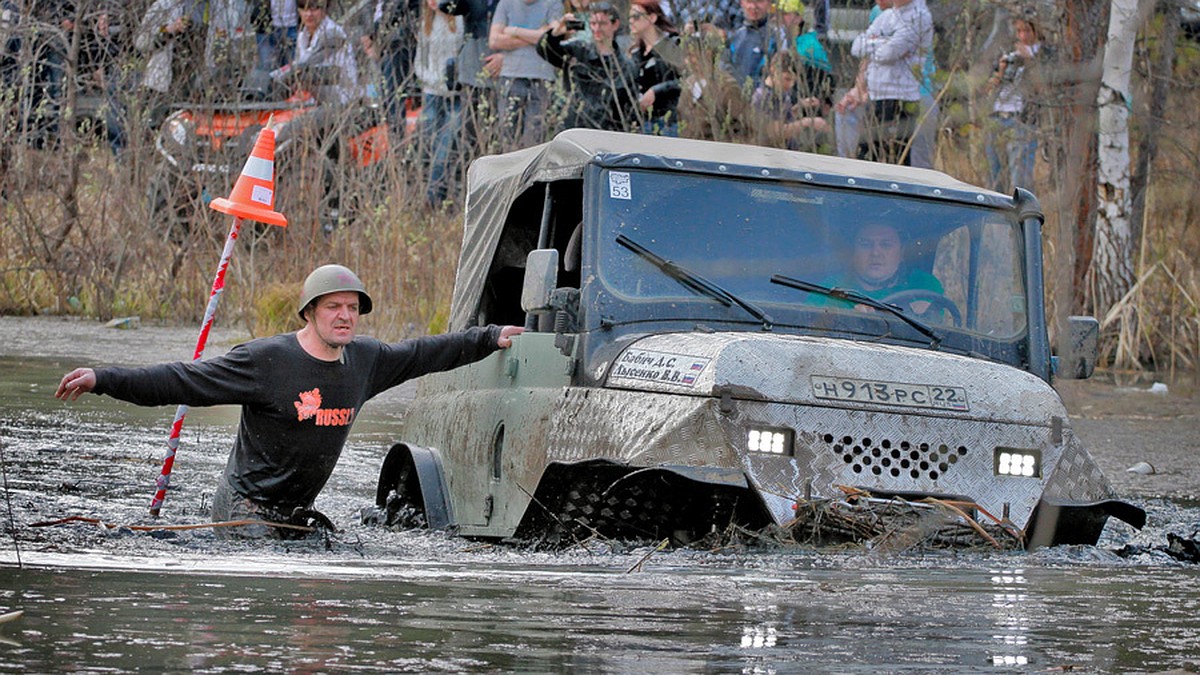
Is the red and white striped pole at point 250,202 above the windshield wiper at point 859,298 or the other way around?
above

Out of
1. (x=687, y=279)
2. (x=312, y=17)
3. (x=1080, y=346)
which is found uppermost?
(x=312, y=17)

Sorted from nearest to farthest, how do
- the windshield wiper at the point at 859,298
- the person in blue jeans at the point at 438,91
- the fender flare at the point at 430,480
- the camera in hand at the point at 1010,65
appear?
the camera in hand at the point at 1010,65, the windshield wiper at the point at 859,298, the fender flare at the point at 430,480, the person in blue jeans at the point at 438,91

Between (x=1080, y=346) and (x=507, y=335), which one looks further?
(x=507, y=335)

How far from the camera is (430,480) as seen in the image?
9867 mm

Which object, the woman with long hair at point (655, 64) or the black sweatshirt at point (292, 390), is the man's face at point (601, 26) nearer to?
the woman with long hair at point (655, 64)

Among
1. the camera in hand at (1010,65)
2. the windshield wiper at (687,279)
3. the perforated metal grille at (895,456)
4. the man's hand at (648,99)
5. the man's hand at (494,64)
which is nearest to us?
the camera in hand at (1010,65)

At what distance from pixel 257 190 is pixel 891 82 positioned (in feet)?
20.0

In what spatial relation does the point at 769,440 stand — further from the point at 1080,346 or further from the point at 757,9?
the point at 757,9

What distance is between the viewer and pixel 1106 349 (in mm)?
18359

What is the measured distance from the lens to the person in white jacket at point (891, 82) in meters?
14.5

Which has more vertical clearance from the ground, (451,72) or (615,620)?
(451,72)

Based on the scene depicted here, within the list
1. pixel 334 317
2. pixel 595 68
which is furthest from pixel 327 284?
pixel 595 68

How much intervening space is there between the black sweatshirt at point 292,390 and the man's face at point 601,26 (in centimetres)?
936

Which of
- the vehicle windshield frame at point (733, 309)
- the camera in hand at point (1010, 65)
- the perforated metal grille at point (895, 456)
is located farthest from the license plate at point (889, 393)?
the camera in hand at point (1010, 65)
